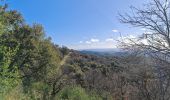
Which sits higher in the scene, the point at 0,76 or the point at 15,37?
the point at 15,37

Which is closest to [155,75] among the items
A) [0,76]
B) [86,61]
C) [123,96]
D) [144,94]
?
[0,76]

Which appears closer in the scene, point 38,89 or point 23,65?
point 38,89

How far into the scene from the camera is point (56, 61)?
29.5m

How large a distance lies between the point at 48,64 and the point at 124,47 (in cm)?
1749

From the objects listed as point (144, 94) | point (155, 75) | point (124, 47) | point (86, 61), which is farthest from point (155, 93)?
point (86, 61)

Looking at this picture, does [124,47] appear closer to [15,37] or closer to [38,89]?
[38,89]

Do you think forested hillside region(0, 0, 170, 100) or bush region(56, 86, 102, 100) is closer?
forested hillside region(0, 0, 170, 100)

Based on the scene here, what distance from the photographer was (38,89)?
25750mm

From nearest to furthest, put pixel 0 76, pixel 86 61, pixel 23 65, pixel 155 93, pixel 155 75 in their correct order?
1. pixel 155 75
2. pixel 0 76
3. pixel 155 93
4. pixel 23 65
5. pixel 86 61

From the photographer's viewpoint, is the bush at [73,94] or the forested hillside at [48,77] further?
the bush at [73,94]

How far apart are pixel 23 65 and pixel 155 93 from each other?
1235 centimetres

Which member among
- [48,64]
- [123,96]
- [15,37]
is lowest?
[123,96]

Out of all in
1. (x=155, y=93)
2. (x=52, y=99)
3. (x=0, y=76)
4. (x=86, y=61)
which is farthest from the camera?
(x=86, y=61)

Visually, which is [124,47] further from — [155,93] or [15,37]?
[15,37]
